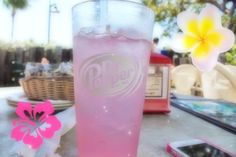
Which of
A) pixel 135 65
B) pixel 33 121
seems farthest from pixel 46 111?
pixel 135 65

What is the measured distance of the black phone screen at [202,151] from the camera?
34cm

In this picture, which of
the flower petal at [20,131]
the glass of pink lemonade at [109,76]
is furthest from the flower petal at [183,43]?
the flower petal at [20,131]

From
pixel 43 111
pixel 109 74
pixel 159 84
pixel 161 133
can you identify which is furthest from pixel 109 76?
pixel 159 84

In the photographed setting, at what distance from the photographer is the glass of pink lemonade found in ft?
0.85

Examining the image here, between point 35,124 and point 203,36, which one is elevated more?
point 203,36

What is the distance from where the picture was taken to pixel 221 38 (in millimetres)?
356

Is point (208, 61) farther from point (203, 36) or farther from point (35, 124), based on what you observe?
point (35, 124)

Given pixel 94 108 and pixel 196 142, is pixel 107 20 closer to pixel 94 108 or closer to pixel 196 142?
pixel 94 108

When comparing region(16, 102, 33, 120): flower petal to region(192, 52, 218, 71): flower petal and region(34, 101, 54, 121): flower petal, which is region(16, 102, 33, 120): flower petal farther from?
region(192, 52, 218, 71): flower petal

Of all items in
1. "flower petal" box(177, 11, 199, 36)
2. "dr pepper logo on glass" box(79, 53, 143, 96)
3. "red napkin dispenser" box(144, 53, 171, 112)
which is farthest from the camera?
"red napkin dispenser" box(144, 53, 171, 112)

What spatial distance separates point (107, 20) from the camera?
0.27 meters

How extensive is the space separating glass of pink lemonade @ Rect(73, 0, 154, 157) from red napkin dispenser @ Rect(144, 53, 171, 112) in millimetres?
359

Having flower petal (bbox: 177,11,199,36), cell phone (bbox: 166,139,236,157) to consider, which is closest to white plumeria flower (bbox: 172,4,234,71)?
flower petal (bbox: 177,11,199,36)

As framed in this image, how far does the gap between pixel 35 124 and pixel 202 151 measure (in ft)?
0.67
